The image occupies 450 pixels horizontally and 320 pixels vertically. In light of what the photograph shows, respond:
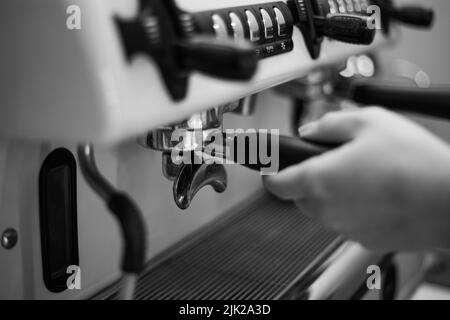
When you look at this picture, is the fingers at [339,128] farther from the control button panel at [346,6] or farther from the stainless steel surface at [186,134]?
the control button panel at [346,6]

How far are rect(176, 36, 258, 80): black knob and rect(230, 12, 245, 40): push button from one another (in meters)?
0.07

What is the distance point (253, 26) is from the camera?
1.28 ft

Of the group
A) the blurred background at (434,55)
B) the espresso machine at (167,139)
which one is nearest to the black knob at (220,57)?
the espresso machine at (167,139)

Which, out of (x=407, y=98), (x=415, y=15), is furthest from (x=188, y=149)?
(x=415, y=15)

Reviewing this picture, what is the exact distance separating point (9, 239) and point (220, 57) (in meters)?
0.28

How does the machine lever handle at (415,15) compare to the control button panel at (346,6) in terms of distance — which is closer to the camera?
the control button panel at (346,6)

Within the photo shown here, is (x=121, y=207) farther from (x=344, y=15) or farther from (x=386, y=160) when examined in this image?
(x=344, y=15)

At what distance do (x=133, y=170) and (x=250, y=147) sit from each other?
0.26 m

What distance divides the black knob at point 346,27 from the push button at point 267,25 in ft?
0.31

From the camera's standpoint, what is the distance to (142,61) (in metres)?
0.30

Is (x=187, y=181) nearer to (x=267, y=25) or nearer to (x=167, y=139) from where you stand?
(x=167, y=139)

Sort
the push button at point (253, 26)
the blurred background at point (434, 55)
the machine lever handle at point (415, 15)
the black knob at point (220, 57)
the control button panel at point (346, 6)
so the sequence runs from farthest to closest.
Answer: the blurred background at point (434, 55) < the machine lever handle at point (415, 15) < the control button panel at point (346, 6) < the push button at point (253, 26) < the black knob at point (220, 57)

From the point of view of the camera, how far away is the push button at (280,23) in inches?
17.0
